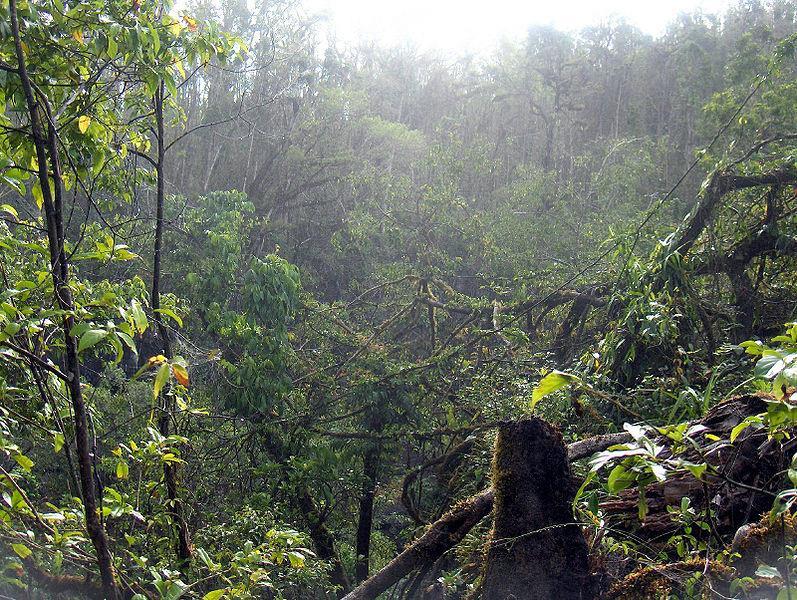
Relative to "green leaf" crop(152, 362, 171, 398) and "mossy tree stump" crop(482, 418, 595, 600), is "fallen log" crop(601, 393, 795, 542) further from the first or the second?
"green leaf" crop(152, 362, 171, 398)

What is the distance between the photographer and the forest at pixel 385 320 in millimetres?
2020

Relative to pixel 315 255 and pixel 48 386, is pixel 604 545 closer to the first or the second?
pixel 48 386

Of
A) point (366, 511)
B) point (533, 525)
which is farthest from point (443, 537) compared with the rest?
point (366, 511)

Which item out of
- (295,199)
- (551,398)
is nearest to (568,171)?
(295,199)

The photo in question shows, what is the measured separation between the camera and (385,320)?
9.11 m

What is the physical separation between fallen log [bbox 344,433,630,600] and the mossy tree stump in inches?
11.9

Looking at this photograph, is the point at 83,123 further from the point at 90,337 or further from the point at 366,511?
the point at 366,511

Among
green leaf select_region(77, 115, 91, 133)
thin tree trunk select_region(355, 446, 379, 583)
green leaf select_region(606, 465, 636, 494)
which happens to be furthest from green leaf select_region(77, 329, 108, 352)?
thin tree trunk select_region(355, 446, 379, 583)

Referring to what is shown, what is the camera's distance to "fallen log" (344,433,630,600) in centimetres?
264

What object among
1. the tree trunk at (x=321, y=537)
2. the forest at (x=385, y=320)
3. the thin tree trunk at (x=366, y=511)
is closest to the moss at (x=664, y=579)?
the forest at (x=385, y=320)

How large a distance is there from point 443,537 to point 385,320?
6422 millimetres

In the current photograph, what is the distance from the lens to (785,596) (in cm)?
146

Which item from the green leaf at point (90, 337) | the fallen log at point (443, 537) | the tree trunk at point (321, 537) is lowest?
the tree trunk at point (321, 537)

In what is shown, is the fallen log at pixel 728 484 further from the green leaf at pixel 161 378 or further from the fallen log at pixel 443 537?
the green leaf at pixel 161 378
